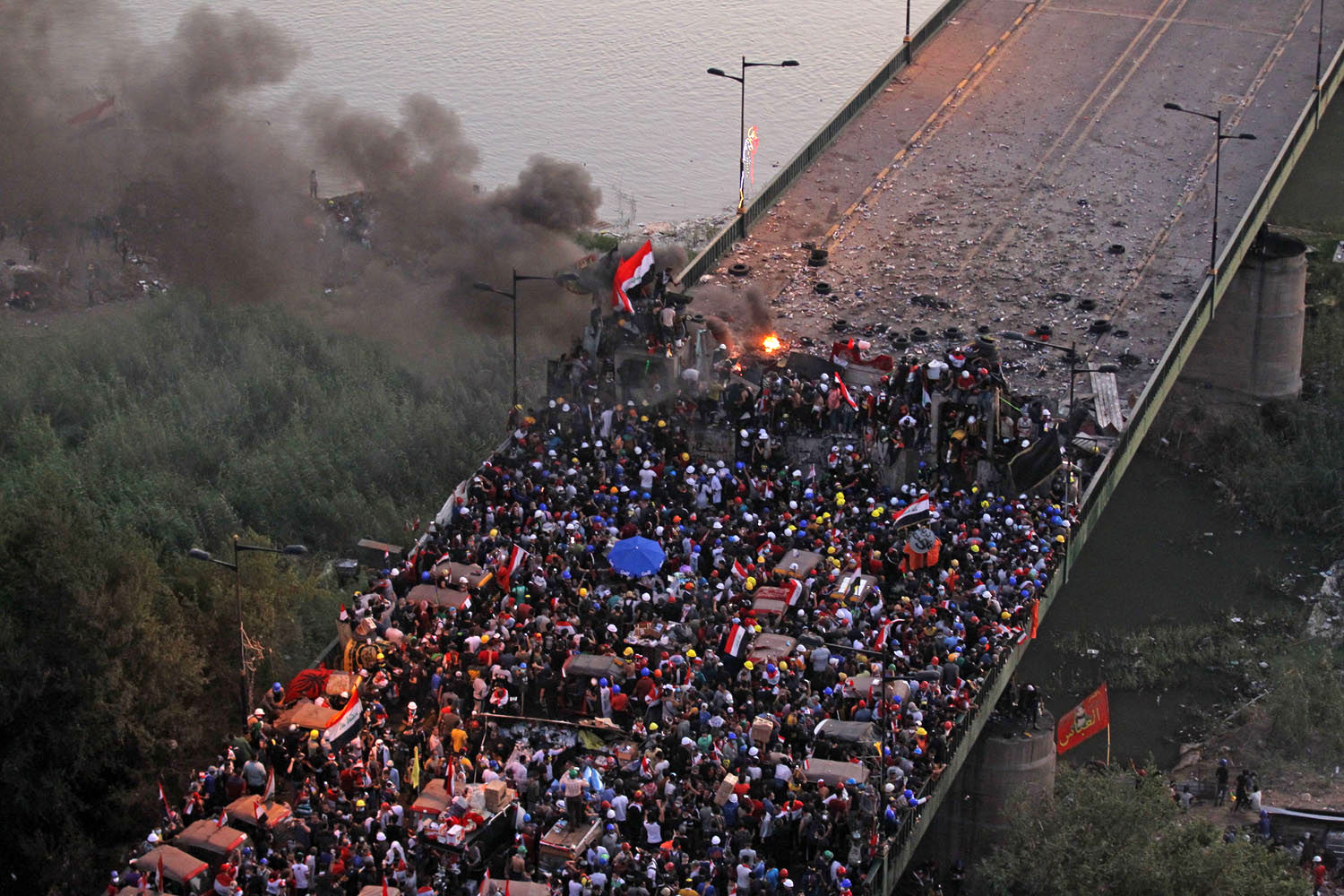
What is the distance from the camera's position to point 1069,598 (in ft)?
214

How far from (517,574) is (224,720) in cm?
752

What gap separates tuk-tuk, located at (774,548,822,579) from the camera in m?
47.8

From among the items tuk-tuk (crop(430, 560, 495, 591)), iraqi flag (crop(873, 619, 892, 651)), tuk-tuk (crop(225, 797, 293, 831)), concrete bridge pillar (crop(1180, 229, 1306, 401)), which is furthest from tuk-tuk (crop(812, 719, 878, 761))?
concrete bridge pillar (crop(1180, 229, 1306, 401))

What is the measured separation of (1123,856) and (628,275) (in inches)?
759

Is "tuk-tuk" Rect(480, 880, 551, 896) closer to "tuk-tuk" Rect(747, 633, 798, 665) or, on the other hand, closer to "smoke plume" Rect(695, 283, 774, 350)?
"tuk-tuk" Rect(747, 633, 798, 665)

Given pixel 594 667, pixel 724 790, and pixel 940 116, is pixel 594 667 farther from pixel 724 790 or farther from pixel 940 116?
pixel 940 116

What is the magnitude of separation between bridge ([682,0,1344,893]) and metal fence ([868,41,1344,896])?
132 millimetres

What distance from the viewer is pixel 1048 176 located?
73.1 metres

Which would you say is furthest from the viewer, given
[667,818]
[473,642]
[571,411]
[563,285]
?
[563,285]

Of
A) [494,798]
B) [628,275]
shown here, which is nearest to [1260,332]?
[628,275]

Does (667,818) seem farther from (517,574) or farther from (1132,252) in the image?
(1132,252)

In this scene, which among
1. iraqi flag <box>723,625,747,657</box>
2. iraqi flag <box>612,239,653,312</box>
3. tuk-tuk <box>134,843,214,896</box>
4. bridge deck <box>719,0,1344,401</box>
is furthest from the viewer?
bridge deck <box>719,0,1344,401</box>

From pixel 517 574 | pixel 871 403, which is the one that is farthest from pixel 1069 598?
pixel 517 574

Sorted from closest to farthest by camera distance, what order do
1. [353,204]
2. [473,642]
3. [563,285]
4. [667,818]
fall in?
[667,818] → [473,642] → [563,285] → [353,204]
